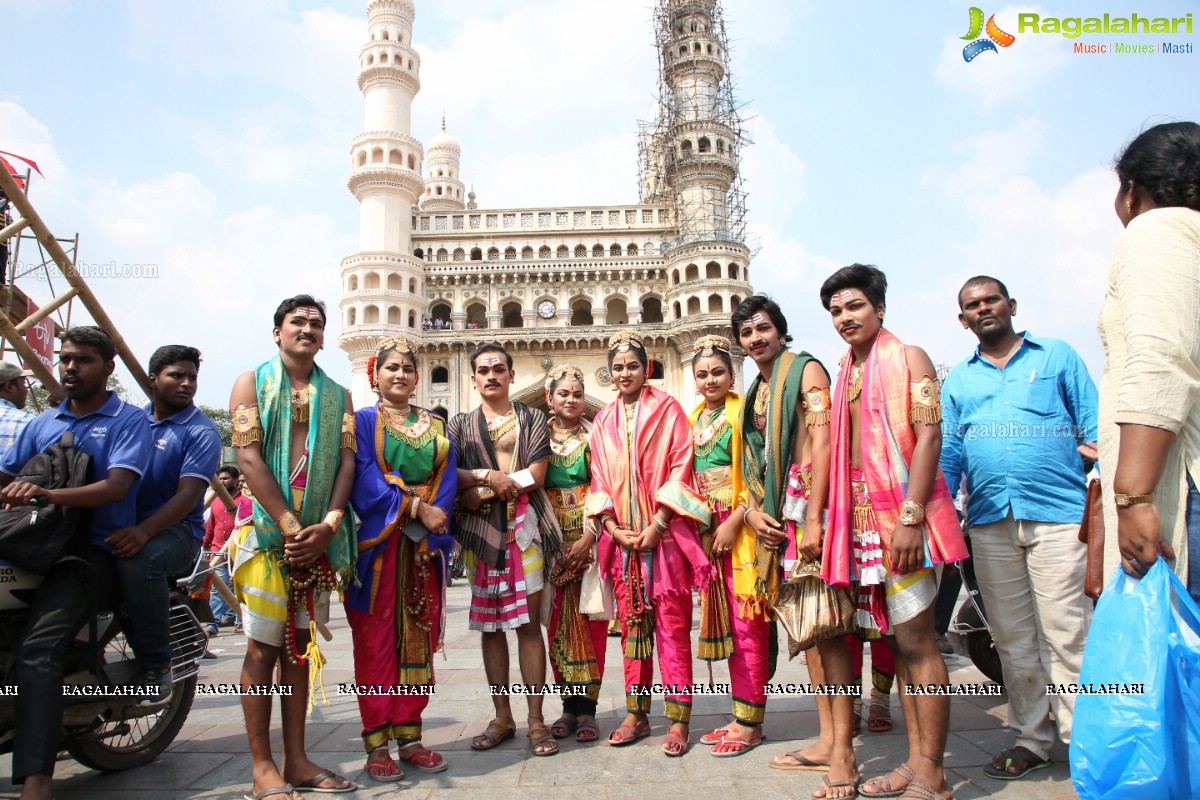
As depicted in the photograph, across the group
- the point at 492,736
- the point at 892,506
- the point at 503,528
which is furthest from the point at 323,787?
the point at 892,506

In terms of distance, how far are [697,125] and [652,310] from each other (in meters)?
8.90

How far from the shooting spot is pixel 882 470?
286 cm

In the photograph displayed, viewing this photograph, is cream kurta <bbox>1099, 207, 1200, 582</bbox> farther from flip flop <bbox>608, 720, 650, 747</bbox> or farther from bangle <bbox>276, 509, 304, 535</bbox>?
bangle <bbox>276, 509, 304, 535</bbox>

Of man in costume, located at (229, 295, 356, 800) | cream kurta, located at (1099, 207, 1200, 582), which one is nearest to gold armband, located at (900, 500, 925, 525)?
cream kurta, located at (1099, 207, 1200, 582)

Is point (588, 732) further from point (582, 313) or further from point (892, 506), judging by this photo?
point (582, 313)

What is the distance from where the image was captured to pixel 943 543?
8.86 ft

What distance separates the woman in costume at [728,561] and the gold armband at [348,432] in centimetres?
168

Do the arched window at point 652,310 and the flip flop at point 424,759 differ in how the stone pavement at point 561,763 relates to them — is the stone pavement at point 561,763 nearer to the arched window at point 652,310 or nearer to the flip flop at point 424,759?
the flip flop at point 424,759

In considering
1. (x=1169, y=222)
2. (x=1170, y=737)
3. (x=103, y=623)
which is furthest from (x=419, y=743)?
(x=1169, y=222)

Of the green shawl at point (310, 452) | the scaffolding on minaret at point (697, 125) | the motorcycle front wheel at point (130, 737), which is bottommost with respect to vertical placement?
the motorcycle front wheel at point (130, 737)

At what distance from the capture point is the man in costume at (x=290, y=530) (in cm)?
294

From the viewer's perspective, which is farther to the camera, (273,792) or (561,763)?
(561,763)

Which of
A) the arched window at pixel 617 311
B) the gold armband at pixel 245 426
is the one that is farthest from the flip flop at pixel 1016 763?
the arched window at pixel 617 311

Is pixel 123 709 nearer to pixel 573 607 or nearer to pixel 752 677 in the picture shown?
pixel 573 607
